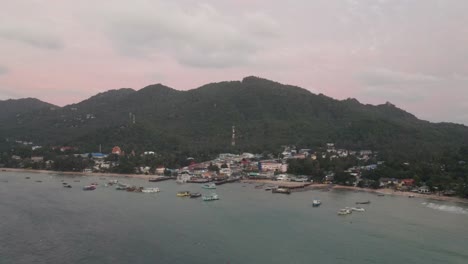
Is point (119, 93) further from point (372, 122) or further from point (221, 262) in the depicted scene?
point (221, 262)

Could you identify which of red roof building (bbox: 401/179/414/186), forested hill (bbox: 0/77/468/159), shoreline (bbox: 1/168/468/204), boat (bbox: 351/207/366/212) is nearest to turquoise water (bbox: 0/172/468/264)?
boat (bbox: 351/207/366/212)

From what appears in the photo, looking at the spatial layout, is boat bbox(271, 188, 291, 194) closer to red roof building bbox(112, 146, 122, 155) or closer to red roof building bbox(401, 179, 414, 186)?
red roof building bbox(401, 179, 414, 186)

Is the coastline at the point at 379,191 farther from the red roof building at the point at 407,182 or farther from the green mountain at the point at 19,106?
the green mountain at the point at 19,106

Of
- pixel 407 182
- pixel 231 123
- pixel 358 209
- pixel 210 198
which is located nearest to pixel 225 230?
pixel 210 198

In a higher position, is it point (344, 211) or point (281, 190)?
point (281, 190)

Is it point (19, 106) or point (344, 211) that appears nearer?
point (344, 211)

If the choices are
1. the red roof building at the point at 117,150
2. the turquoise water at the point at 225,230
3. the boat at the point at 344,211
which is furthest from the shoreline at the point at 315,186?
the boat at the point at 344,211

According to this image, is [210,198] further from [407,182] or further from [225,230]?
[407,182]

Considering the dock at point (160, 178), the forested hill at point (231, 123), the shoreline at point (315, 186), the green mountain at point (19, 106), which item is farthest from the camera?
the green mountain at point (19, 106)
